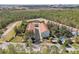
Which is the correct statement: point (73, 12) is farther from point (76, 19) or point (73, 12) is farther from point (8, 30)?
point (8, 30)

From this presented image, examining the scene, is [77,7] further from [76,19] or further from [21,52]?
[21,52]

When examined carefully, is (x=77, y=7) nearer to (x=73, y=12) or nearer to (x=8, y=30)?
(x=73, y=12)
